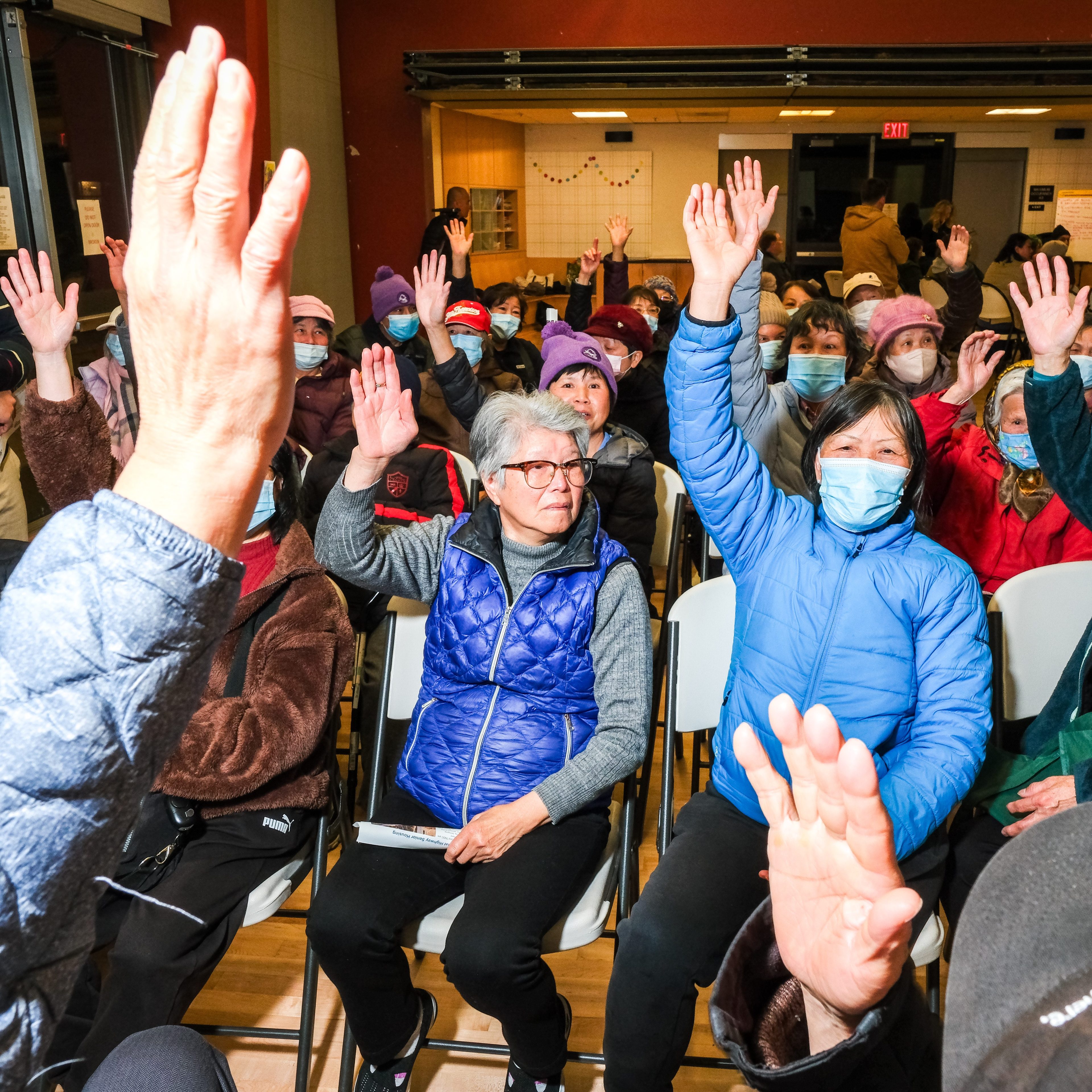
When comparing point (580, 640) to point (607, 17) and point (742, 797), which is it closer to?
point (742, 797)

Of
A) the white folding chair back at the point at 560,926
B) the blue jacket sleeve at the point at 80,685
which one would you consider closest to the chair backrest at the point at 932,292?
the white folding chair back at the point at 560,926

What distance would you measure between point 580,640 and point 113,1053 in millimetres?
1194

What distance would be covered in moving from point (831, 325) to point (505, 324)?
2448mm

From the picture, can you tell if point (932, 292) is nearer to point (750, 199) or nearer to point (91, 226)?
point (91, 226)

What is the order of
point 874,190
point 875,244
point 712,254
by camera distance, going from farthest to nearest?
1. point 875,244
2. point 874,190
3. point 712,254

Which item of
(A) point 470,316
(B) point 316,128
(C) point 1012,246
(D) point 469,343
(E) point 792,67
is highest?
(E) point 792,67

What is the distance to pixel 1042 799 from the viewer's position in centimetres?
188

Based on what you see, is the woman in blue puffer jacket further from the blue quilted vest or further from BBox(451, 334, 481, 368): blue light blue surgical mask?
BBox(451, 334, 481, 368): blue light blue surgical mask

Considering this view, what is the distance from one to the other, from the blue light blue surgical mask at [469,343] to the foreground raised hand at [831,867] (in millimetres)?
3584

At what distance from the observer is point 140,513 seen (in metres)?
0.54

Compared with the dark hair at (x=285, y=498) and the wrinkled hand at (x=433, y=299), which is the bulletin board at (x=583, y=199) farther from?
the dark hair at (x=285, y=498)

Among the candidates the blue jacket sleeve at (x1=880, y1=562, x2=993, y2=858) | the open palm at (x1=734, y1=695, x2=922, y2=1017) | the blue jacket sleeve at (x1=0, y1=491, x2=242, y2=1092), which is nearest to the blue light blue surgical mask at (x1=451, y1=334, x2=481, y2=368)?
the blue jacket sleeve at (x1=880, y1=562, x2=993, y2=858)

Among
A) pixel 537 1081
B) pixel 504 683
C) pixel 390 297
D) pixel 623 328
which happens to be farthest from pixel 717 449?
pixel 390 297

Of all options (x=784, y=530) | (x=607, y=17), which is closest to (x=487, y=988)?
(x=784, y=530)
